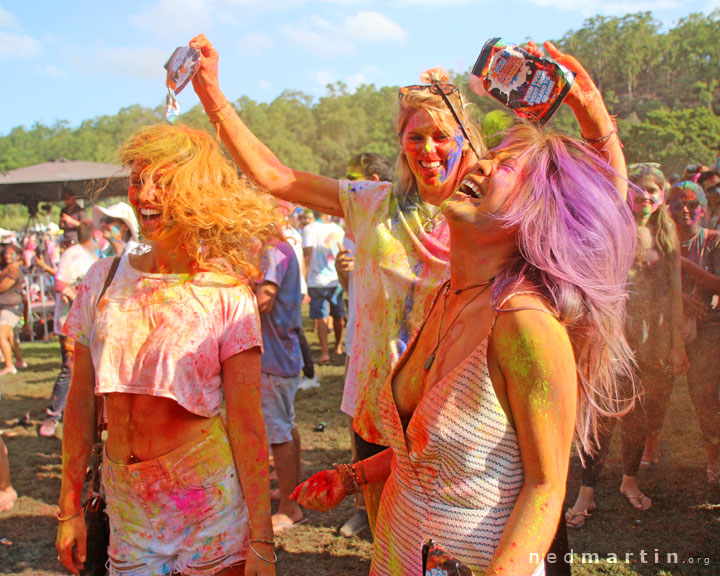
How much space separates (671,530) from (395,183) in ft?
9.32

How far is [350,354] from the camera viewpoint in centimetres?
308

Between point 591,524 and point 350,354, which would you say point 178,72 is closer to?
point 350,354

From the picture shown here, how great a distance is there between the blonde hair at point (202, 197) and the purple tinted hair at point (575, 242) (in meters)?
1.03

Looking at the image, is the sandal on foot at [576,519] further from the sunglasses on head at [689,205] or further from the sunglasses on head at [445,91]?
the sunglasses on head at [445,91]

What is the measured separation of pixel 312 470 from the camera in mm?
5035

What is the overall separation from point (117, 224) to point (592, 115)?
5.19 m

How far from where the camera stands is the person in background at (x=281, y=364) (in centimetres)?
396

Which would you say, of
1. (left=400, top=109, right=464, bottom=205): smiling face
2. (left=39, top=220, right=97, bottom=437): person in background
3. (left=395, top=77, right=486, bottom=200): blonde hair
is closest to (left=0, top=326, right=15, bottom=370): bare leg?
(left=39, top=220, right=97, bottom=437): person in background

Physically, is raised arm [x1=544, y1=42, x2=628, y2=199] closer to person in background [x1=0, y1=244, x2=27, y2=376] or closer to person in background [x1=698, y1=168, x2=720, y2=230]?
person in background [x1=698, y1=168, x2=720, y2=230]

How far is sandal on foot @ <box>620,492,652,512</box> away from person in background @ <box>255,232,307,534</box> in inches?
85.7

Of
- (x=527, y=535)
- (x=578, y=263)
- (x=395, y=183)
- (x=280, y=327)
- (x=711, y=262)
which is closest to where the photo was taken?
(x=527, y=535)

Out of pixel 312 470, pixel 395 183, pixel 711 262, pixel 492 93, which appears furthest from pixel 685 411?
pixel 492 93

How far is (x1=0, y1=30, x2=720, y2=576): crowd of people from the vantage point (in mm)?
1302

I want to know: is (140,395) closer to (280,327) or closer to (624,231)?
(624,231)
